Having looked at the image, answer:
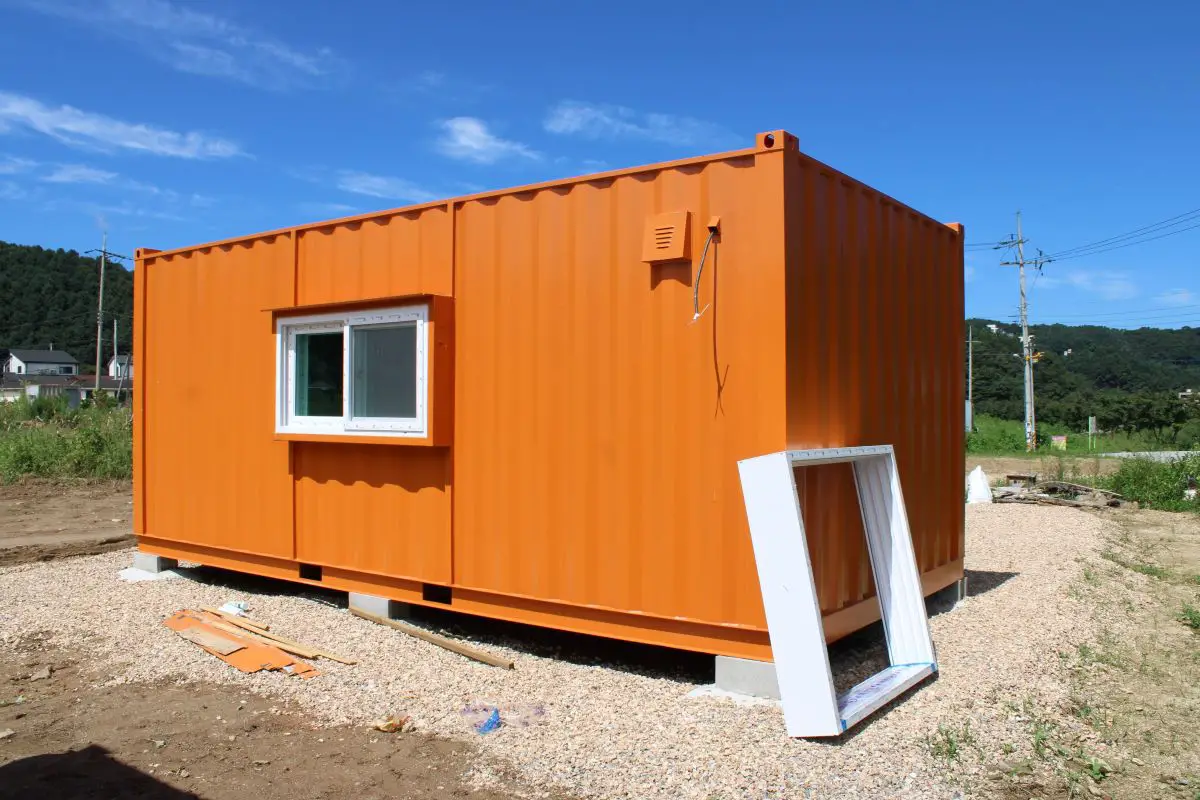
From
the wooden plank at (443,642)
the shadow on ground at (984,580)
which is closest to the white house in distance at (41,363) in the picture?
the wooden plank at (443,642)

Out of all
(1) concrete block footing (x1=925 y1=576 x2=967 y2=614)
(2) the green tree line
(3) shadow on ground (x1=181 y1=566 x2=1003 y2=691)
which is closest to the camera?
(3) shadow on ground (x1=181 y1=566 x2=1003 y2=691)

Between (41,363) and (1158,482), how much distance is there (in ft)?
208

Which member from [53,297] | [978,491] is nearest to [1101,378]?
[978,491]

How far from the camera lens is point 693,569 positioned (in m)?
4.52

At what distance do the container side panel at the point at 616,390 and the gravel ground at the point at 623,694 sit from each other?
56 cm

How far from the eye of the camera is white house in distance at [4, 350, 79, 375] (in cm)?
5531

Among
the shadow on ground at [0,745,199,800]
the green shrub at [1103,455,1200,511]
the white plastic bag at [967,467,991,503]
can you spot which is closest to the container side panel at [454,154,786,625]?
the shadow on ground at [0,745,199,800]

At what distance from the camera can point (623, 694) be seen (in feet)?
14.6

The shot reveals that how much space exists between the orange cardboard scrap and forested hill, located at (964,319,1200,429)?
138 ft

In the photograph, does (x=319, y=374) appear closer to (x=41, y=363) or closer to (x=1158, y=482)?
(x=1158, y=482)

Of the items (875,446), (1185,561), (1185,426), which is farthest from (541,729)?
(1185,426)

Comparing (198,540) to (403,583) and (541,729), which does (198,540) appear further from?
(541,729)

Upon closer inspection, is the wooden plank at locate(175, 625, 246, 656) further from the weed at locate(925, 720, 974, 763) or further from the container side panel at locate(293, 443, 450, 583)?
the weed at locate(925, 720, 974, 763)

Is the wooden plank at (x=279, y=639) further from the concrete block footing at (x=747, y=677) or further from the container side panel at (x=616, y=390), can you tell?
the concrete block footing at (x=747, y=677)
